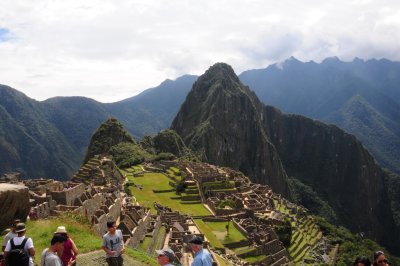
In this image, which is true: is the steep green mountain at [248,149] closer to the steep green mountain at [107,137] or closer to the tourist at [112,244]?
the steep green mountain at [107,137]

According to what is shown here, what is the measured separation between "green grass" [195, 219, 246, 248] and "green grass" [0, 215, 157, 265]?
1999 centimetres

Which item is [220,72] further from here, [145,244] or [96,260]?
[96,260]

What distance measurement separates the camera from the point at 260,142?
170750mm

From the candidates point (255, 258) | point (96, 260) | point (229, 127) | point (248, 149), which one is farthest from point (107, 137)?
point (96, 260)

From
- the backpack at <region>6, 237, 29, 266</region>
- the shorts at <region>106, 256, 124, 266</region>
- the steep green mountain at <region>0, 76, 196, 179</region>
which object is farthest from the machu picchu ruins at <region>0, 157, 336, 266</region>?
the steep green mountain at <region>0, 76, 196, 179</region>

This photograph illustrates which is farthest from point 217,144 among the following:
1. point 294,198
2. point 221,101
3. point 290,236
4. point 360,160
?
point 290,236

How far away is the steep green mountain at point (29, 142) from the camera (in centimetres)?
10869

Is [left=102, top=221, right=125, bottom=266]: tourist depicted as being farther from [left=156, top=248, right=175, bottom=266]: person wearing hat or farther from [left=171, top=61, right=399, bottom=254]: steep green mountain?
[left=171, top=61, right=399, bottom=254]: steep green mountain

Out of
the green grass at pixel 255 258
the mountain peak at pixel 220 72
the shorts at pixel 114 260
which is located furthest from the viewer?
the mountain peak at pixel 220 72

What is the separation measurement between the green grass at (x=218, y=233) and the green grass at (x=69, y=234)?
20.0m

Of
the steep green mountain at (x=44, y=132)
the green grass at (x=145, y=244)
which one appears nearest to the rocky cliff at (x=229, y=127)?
the steep green mountain at (x=44, y=132)

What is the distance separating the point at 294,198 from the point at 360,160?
2305 inches

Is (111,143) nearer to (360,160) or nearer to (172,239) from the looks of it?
(172,239)

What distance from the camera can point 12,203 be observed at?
50.0ft
